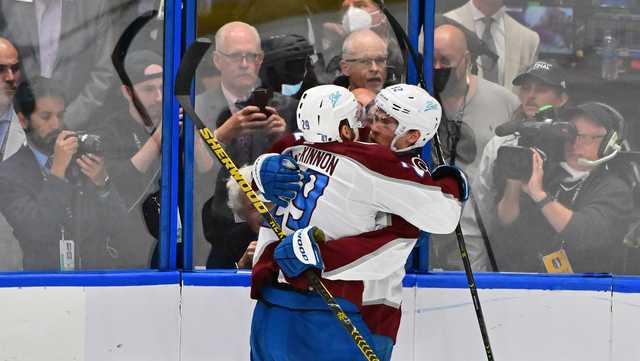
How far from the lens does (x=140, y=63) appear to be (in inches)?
177

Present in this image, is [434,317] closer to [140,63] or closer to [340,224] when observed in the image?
[340,224]

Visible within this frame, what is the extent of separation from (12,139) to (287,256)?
157cm

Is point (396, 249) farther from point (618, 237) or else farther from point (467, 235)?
point (618, 237)

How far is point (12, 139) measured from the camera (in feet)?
14.5

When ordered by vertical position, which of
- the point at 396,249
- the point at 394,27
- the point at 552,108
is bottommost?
the point at 396,249

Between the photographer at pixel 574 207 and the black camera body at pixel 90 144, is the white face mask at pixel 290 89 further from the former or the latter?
the photographer at pixel 574 207

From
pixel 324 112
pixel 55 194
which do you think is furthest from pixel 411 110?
pixel 55 194

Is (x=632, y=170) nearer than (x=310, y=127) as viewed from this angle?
No

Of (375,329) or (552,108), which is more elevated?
(552,108)

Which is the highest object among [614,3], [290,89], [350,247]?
[614,3]

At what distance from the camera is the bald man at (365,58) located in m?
4.46

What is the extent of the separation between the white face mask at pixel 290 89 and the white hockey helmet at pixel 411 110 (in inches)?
33.8

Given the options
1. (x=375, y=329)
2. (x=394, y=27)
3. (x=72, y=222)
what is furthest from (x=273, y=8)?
(x=375, y=329)

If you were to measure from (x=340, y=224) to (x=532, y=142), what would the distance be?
132 centimetres
